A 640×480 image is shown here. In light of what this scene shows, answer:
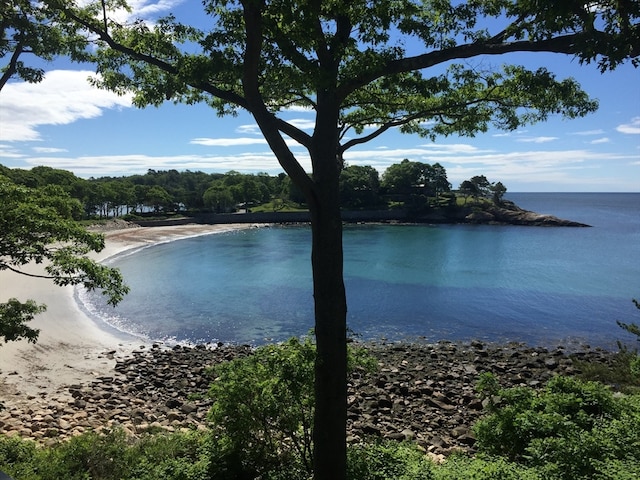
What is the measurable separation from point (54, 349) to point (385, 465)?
1480cm

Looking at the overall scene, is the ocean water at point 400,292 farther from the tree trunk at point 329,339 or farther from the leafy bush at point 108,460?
the tree trunk at point 329,339

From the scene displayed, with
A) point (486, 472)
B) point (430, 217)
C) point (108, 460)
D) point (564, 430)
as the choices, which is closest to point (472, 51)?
point (486, 472)

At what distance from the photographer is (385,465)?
5.33 metres

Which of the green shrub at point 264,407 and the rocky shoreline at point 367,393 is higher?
the green shrub at point 264,407

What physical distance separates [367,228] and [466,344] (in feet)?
177

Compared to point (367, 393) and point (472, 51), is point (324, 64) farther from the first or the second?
point (367, 393)

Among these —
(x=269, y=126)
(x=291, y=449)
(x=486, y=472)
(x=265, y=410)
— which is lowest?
(x=291, y=449)

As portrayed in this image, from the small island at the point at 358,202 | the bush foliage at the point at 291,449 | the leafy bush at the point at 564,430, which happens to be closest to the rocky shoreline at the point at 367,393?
the leafy bush at the point at 564,430

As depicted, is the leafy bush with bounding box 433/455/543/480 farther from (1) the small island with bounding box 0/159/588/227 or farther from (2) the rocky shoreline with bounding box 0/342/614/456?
(1) the small island with bounding box 0/159/588/227

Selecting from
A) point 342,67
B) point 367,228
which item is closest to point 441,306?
point 342,67

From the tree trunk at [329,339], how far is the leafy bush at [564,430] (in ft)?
7.10

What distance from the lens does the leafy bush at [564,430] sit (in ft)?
15.2

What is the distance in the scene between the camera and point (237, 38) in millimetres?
4672

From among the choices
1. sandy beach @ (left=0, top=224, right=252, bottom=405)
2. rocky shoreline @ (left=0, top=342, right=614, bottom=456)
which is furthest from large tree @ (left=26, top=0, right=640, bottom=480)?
sandy beach @ (left=0, top=224, right=252, bottom=405)
